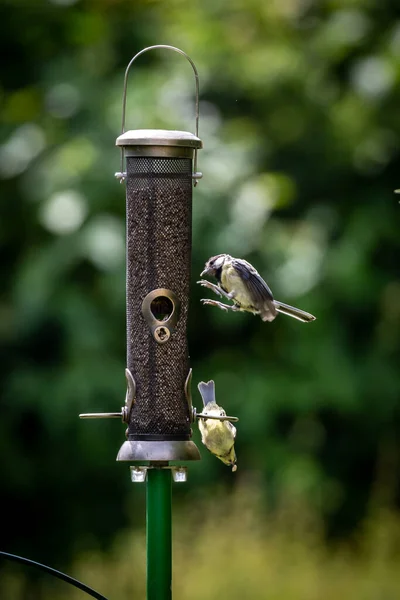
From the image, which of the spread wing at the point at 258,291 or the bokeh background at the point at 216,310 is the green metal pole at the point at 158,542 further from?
the bokeh background at the point at 216,310

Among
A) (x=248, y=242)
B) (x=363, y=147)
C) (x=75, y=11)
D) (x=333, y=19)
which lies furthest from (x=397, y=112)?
(x=75, y=11)

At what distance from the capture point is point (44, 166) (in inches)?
330

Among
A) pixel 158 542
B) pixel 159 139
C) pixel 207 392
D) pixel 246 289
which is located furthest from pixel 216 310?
pixel 158 542

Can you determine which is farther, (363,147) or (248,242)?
(363,147)

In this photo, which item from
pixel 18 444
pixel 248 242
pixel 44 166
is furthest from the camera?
pixel 18 444

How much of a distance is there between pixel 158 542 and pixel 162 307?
88 centimetres

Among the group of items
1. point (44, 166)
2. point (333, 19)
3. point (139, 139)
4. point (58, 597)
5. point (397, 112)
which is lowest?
point (58, 597)

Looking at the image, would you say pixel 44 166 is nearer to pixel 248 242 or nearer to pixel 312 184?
pixel 248 242

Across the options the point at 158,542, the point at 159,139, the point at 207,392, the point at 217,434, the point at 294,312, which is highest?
the point at 159,139

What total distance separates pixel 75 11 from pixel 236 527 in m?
4.27

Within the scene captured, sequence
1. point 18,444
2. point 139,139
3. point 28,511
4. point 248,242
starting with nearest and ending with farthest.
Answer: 1. point 139,139
2. point 248,242
3. point 18,444
4. point 28,511

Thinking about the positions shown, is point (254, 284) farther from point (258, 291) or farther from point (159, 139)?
point (159, 139)

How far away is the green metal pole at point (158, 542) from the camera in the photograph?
13.1 feet

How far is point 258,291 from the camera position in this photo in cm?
429
